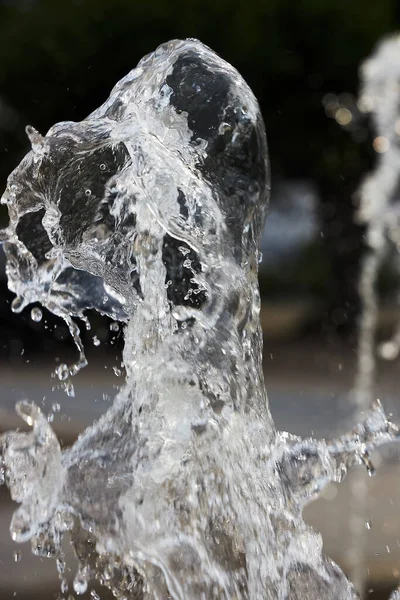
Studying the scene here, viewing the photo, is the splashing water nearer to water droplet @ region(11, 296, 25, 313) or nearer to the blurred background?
the blurred background

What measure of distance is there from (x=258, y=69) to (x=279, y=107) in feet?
1.69

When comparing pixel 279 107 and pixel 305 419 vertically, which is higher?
pixel 279 107

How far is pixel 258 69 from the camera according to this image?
11.1 m

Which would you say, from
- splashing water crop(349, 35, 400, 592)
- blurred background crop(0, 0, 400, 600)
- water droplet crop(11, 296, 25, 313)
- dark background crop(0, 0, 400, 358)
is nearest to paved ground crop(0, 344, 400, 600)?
blurred background crop(0, 0, 400, 600)

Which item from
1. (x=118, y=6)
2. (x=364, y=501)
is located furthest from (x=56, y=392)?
(x=118, y=6)

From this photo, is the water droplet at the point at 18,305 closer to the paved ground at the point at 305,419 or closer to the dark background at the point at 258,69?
the paved ground at the point at 305,419

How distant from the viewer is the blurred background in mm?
10109

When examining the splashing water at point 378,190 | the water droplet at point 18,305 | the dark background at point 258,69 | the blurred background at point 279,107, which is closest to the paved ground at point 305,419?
the blurred background at point 279,107

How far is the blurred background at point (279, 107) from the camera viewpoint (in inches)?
398

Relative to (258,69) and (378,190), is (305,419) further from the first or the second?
(258,69)

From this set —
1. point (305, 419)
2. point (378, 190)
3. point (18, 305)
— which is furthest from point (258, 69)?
point (18, 305)

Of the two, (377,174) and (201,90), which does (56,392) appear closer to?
(377,174)

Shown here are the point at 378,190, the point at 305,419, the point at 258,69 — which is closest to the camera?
the point at 305,419

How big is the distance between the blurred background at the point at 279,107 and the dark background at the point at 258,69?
14mm
